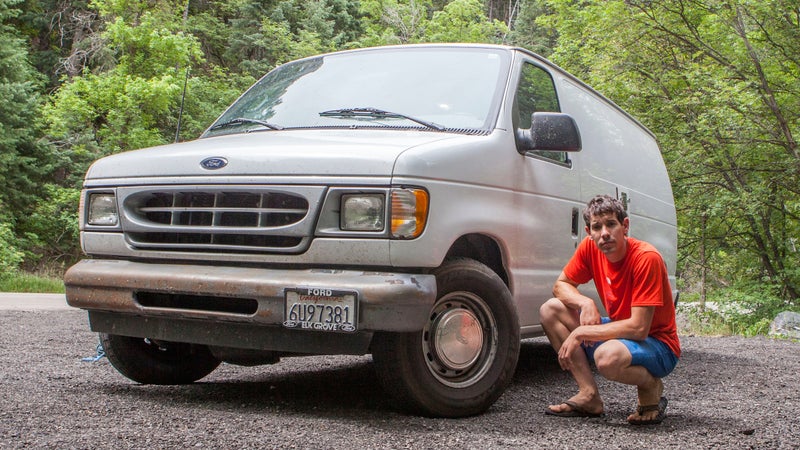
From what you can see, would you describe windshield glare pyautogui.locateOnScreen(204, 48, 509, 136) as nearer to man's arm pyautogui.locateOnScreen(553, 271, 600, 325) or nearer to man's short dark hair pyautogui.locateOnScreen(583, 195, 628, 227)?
man's short dark hair pyautogui.locateOnScreen(583, 195, 628, 227)

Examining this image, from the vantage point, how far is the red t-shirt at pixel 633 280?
400 cm

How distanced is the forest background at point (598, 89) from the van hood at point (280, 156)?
197 inches

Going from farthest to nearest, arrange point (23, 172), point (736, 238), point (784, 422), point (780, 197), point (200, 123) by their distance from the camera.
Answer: point (200, 123), point (23, 172), point (736, 238), point (780, 197), point (784, 422)

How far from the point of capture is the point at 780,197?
49.3ft

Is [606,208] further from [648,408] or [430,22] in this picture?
[430,22]

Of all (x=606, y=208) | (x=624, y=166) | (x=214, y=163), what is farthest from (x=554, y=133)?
(x=624, y=166)

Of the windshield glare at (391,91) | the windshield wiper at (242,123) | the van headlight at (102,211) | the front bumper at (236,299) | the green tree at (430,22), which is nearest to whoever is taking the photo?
the front bumper at (236,299)

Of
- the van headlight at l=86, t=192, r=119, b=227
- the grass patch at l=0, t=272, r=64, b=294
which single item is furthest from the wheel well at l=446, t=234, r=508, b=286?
the grass patch at l=0, t=272, r=64, b=294

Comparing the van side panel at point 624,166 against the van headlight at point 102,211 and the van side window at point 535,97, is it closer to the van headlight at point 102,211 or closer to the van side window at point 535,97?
the van side window at point 535,97

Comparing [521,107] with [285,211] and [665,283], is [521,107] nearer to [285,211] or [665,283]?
[665,283]

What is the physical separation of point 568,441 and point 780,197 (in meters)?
13.1

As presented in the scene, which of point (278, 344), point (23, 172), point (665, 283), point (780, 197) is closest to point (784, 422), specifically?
point (665, 283)

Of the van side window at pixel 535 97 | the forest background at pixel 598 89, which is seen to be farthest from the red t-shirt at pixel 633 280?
the forest background at pixel 598 89

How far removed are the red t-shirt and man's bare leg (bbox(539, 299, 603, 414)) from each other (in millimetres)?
211
